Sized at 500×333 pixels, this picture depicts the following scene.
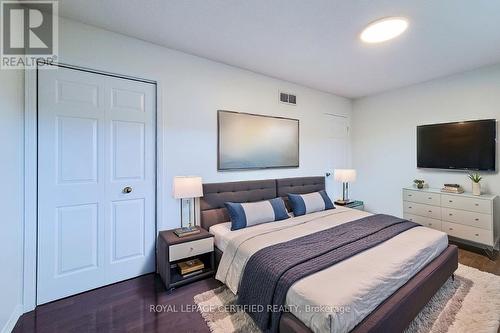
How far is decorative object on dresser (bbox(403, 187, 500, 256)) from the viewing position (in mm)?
2898

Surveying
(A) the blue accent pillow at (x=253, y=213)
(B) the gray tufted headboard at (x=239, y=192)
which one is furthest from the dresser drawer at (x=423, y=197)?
(A) the blue accent pillow at (x=253, y=213)

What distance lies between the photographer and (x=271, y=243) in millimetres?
2061

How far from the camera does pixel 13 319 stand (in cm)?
174

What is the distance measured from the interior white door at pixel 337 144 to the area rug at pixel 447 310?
7.68 feet

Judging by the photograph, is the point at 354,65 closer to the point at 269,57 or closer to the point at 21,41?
the point at 269,57

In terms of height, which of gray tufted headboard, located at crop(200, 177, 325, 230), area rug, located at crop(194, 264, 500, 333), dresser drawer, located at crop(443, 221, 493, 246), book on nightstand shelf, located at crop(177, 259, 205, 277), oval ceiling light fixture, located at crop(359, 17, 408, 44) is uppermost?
oval ceiling light fixture, located at crop(359, 17, 408, 44)

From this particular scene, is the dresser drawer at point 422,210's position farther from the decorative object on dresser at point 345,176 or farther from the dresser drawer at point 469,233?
the decorative object on dresser at point 345,176

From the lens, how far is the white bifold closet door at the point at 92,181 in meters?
2.04

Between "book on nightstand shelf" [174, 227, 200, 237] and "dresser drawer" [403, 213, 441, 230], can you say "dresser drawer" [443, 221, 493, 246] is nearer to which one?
"dresser drawer" [403, 213, 441, 230]

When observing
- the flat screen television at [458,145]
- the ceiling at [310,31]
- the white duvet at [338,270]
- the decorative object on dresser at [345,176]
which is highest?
the ceiling at [310,31]

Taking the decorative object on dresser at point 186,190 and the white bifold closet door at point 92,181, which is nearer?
the white bifold closet door at point 92,181

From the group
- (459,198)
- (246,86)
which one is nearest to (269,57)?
(246,86)

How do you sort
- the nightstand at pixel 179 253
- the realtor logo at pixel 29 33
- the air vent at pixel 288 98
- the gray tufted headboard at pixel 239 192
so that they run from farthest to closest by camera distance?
the air vent at pixel 288 98 < the gray tufted headboard at pixel 239 192 < the nightstand at pixel 179 253 < the realtor logo at pixel 29 33

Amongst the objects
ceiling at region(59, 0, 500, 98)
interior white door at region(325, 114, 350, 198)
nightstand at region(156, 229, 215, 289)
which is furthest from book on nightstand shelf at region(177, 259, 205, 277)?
interior white door at region(325, 114, 350, 198)
